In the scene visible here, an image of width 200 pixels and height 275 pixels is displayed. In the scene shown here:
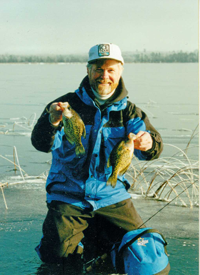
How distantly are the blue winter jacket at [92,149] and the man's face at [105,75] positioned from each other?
8 cm

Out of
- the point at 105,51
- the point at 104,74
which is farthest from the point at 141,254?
the point at 105,51

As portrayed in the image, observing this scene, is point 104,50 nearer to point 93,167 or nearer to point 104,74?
point 104,74

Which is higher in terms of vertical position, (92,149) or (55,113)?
(55,113)

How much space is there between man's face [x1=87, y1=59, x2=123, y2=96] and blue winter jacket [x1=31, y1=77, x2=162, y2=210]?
76 mm

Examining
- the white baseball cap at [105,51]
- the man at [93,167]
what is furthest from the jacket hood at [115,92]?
the white baseball cap at [105,51]

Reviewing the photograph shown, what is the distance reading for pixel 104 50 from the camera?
2.75 metres

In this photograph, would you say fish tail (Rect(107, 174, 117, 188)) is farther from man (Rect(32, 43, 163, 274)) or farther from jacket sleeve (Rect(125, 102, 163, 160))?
jacket sleeve (Rect(125, 102, 163, 160))

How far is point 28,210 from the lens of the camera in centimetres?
353

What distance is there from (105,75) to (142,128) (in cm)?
50

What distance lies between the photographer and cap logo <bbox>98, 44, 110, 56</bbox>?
2746 millimetres

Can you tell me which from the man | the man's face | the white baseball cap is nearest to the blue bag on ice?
the man

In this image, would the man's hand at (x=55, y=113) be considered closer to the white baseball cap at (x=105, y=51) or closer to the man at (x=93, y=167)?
the man at (x=93, y=167)

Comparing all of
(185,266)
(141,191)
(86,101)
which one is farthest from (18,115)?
(185,266)

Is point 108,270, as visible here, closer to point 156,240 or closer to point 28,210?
point 156,240
